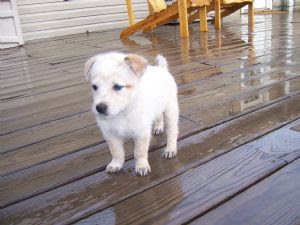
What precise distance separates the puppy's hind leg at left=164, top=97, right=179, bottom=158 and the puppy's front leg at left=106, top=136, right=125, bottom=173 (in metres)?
0.23

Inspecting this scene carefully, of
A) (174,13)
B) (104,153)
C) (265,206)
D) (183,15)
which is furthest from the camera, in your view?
(174,13)

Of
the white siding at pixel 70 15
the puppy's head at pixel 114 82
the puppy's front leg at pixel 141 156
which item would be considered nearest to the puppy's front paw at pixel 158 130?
the puppy's front leg at pixel 141 156

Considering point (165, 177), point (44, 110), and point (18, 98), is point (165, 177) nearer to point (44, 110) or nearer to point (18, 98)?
point (44, 110)

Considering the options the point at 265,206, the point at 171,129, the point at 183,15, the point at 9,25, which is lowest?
the point at 265,206

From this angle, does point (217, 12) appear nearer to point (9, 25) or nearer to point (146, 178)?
point (9, 25)

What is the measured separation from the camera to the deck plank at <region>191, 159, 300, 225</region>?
45.9 inches

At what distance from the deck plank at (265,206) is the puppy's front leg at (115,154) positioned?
51 centimetres

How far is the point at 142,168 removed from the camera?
1.53 m

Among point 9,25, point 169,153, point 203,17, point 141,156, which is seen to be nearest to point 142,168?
point 141,156

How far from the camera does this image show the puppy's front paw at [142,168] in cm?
152

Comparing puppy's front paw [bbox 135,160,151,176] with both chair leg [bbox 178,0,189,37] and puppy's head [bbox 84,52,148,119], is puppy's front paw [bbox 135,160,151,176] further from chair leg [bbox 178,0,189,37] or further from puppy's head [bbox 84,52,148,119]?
chair leg [bbox 178,0,189,37]

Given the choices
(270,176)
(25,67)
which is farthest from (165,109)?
(25,67)

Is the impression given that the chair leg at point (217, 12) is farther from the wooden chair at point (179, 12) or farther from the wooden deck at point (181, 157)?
the wooden deck at point (181, 157)

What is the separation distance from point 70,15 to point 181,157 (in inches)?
236
